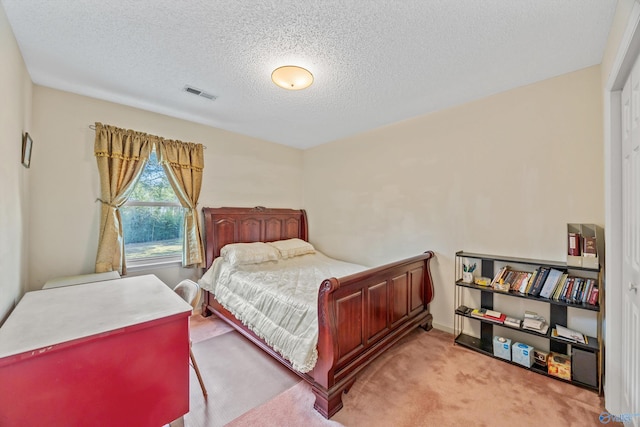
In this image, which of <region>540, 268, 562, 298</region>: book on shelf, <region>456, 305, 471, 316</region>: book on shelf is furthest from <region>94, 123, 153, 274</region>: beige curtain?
<region>540, 268, 562, 298</region>: book on shelf

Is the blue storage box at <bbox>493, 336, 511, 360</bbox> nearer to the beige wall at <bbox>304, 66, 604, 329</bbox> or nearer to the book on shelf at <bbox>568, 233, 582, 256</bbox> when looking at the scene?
the beige wall at <bbox>304, 66, 604, 329</bbox>

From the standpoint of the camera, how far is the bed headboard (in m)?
3.35

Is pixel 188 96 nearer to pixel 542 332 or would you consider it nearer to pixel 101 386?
pixel 101 386

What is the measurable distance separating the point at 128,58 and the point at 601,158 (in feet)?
12.2

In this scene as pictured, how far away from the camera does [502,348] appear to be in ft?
7.33

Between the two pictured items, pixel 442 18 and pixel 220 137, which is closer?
pixel 442 18

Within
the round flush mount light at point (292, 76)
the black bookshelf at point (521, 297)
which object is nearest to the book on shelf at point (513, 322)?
the black bookshelf at point (521, 297)

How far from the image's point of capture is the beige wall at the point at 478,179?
6.84 ft

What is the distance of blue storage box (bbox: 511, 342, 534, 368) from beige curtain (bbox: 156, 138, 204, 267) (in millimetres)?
3397

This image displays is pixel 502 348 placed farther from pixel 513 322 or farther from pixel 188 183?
pixel 188 183

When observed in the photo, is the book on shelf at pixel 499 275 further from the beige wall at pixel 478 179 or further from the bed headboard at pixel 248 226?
the bed headboard at pixel 248 226

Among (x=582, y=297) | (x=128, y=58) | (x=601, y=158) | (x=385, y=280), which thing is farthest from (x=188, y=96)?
(x=582, y=297)

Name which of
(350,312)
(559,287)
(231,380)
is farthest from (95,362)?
(559,287)

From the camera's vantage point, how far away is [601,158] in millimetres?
1977
